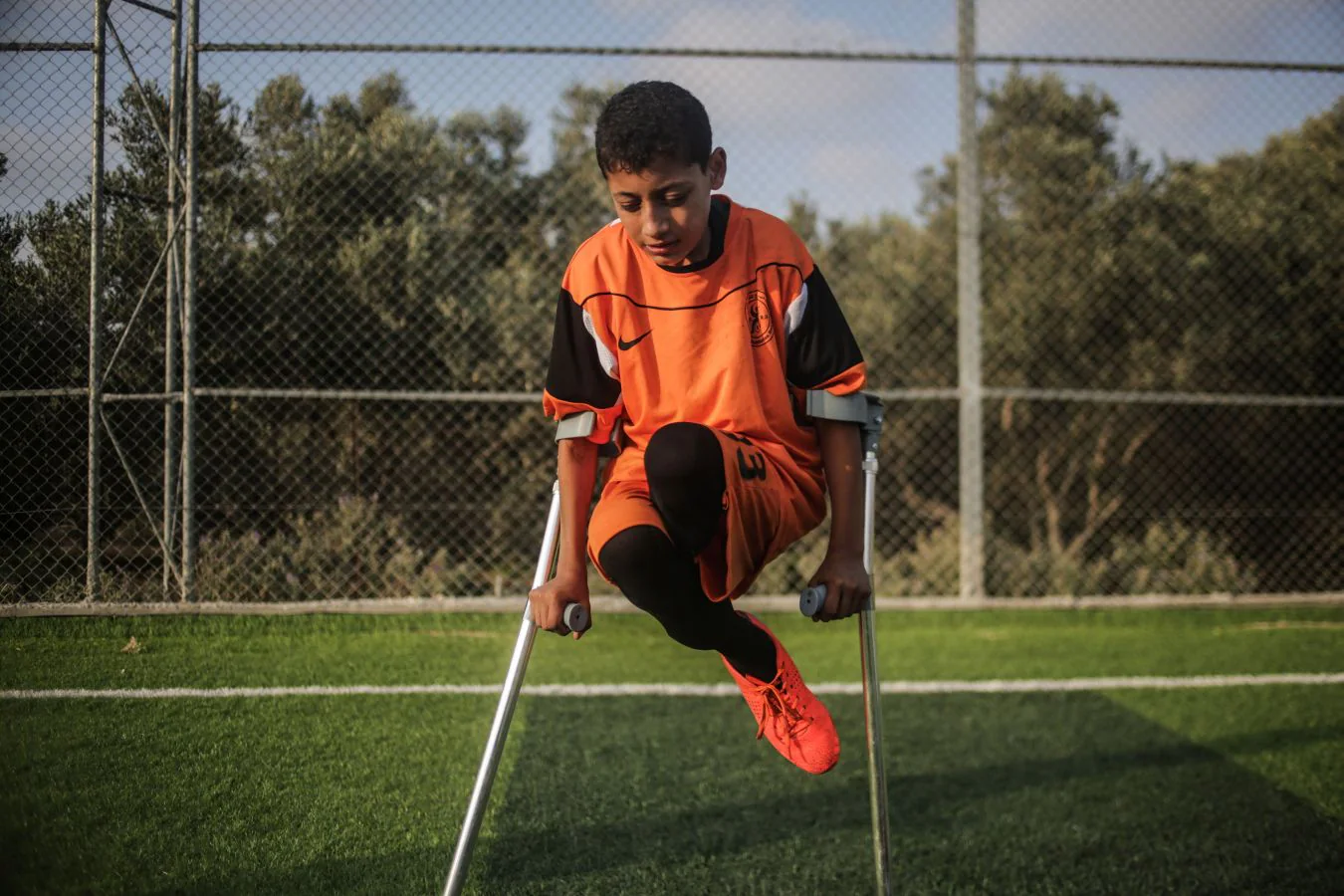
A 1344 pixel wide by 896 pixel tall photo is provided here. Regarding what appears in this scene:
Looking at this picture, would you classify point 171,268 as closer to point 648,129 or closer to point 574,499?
point 574,499

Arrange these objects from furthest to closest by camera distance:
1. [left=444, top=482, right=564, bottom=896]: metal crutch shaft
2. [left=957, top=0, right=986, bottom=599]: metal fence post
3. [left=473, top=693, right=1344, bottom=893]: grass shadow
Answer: [left=957, top=0, right=986, bottom=599]: metal fence post → [left=473, top=693, right=1344, bottom=893]: grass shadow → [left=444, top=482, right=564, bottom=896]: metal crutch shaft

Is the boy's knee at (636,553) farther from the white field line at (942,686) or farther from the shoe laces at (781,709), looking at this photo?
the white field line at (942,686)

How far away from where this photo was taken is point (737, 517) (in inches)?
81.6

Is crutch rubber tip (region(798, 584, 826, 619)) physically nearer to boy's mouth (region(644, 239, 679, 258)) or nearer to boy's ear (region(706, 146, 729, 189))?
boy's mouth (region(644, 239, 679, 258))

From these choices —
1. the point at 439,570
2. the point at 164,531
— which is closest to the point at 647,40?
the point at 439,570

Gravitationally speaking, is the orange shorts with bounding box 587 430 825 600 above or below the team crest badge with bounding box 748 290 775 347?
below

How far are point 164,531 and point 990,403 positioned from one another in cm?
→ 628

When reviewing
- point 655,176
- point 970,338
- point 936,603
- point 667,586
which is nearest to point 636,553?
point 667,586

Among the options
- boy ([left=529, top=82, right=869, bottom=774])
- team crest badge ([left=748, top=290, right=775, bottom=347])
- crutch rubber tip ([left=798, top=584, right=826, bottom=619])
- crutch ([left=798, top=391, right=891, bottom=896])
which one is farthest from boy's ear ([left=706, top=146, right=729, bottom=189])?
crutch rubber tip ([left=798, top=584, right=826, bottom=619])

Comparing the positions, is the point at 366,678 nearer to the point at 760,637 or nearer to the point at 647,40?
the point at 760,637

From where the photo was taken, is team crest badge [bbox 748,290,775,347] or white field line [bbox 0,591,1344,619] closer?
team crest badge [bbox 748,290,775,347]

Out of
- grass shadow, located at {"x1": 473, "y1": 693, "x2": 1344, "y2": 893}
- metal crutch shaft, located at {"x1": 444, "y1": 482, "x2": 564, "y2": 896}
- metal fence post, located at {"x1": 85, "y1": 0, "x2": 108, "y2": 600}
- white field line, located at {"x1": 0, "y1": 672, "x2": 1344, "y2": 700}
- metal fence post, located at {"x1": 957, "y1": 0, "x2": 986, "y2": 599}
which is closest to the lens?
metal crutch shaft, located at {"x1": 444, "y1": 482, "x2": 564, "y2": 896}

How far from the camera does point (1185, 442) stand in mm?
7266

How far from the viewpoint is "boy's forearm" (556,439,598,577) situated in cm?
222
